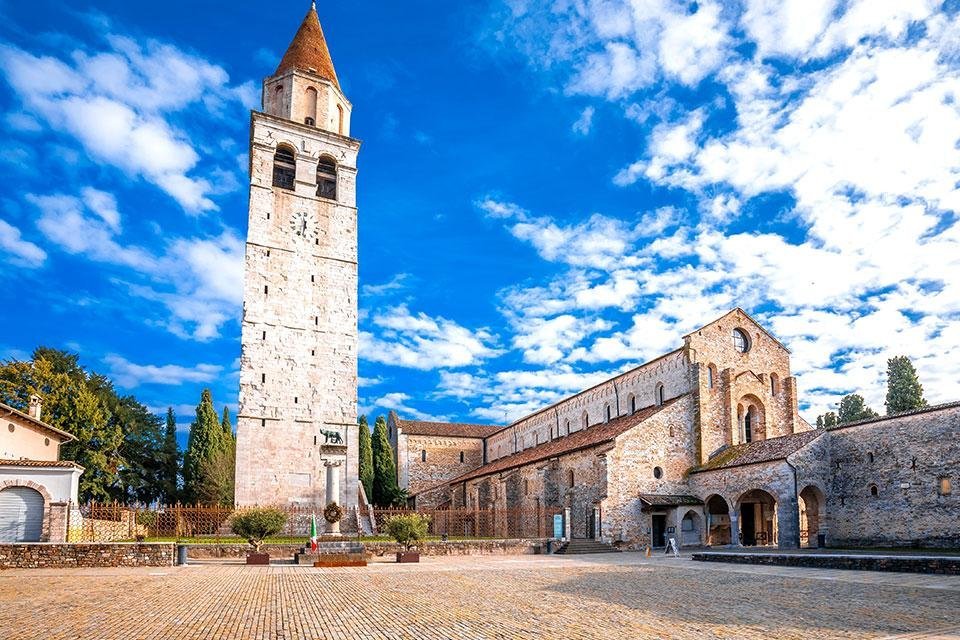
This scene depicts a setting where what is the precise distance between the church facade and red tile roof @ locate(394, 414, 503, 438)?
12052 millimetres

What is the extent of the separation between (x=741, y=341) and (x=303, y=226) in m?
27.5

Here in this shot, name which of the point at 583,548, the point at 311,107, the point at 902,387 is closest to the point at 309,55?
the point at 311,107

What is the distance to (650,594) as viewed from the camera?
14.2m

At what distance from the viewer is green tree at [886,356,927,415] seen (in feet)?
163

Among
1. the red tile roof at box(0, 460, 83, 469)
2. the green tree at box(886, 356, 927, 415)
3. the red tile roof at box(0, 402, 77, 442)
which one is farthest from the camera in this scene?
the green tree at box(886, 356, 927, 415)

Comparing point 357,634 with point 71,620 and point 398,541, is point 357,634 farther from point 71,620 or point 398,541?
point 398,541

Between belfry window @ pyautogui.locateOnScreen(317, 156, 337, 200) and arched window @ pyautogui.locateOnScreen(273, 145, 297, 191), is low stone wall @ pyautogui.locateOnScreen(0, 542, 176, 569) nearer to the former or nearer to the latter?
arched window @ pyautogui.locateOnScreen(273, 145, 297, 191)

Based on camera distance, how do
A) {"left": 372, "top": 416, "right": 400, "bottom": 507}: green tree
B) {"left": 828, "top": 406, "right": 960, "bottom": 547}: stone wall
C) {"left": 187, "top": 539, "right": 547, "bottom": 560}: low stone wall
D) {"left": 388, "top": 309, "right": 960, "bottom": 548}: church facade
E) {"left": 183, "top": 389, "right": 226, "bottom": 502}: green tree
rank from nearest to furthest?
1. {"left": 187, "top": 539, "right": 547, "bottom": 560}: low stone wall
2. {"left": 828, "top": 406, "right": 960, "bottom": 547}: stone wall
3. {"left": 388, "top": 309, "right": 960, "bottom": 548}: church facade
4. {"left": 183, "top": 389, "right": 226, "bottom": 502}: green tree
5. {"left": 372, "top": 416, "right": 400, "bottom": 507}: green tree

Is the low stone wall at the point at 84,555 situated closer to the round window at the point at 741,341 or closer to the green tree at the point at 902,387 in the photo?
the round window at the point at 741,341

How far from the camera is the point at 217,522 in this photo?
30.8 meters

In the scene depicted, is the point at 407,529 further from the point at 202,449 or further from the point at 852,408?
the point at 852,408

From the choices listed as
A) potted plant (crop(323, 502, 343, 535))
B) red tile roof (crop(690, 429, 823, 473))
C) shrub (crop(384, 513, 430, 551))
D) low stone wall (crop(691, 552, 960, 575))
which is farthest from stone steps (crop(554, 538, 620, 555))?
potted plant (crop(323, 502, 343, 535))

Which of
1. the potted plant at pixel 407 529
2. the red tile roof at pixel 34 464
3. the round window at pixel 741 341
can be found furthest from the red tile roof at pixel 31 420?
the round window at pixel 741 341

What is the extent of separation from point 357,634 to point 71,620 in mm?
4772
